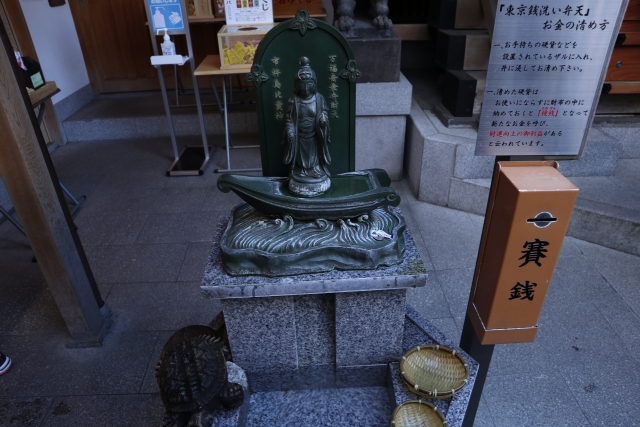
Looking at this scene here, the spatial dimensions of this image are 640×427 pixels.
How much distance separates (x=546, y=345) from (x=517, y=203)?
5.79ft

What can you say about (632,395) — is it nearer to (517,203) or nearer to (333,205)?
(517,203)

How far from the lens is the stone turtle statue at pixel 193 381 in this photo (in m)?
1.95

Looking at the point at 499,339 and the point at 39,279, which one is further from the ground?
the point at 499,339

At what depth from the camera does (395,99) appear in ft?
14.8

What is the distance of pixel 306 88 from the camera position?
7.07ft

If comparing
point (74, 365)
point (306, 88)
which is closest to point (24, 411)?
point (74, 365)

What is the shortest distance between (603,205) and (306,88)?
3.08 meters

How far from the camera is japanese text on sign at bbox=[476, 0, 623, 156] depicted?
5.00ft

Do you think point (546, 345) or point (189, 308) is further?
point (189, 308)

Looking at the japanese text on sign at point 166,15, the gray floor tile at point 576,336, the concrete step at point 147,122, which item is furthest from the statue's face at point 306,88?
the concrete step at point 147,122

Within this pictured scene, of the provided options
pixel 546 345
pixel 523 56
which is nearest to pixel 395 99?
pixel 546 345

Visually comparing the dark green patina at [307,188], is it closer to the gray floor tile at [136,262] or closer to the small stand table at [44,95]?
the gray floor tile at [136,262]

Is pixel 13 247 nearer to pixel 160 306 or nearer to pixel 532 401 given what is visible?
pixel 160 306

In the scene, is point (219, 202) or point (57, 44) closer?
point (219, 202)
